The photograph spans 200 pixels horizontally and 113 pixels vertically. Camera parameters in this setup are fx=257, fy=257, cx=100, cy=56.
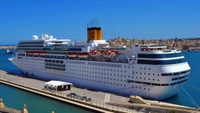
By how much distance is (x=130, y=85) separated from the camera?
26.4m

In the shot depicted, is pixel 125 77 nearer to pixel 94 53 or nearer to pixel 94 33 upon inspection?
pixel 94 53

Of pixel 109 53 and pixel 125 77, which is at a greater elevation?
pixel 109 53

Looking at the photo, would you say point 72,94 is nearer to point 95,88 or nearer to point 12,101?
point 95,88

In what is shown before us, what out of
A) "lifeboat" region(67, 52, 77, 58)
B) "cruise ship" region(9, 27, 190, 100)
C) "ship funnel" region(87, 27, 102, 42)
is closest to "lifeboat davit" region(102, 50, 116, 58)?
"cruise ship" region(9, 27, 190, 100)

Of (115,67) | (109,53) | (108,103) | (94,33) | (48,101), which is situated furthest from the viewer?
(94,33)

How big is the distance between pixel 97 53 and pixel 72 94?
607cm

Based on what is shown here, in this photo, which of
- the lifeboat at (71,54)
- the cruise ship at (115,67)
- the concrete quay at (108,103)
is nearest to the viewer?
the concrete quay at (108,103)

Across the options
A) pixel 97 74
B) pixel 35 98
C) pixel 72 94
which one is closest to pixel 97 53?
pixel 97 74

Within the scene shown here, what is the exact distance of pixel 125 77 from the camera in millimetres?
26766

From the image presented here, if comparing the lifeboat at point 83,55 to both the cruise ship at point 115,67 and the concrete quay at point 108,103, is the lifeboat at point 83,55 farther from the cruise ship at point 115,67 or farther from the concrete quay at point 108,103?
the concrete quay at point 108,103

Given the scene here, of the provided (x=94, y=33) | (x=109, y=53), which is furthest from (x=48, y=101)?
(x=94, y=33)

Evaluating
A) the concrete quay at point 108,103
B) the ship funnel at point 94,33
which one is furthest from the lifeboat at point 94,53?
the concrete quay at point 108,103

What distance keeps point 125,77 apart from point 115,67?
170 cm

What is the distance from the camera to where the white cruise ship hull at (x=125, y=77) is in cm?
2458
